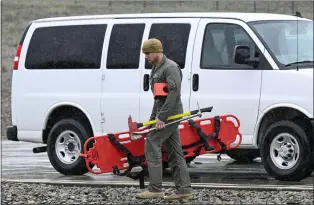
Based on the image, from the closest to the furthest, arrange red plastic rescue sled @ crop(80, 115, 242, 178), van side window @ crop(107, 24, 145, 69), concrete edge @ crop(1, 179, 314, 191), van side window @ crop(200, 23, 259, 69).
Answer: concrete edge @ crop(1, 179, 314, 191)
red plastic rescue sled @ crop(80, 115, 242, 178)
van side window @ crop(200, 23, 259, 69)
van side window @ crop(107, 24, 145, 69)

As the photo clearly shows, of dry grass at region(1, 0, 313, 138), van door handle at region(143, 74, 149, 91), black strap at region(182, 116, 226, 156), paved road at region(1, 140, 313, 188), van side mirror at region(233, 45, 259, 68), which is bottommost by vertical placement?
paved road at region(1, 140, 313, 188)

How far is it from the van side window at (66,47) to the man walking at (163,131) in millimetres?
3314

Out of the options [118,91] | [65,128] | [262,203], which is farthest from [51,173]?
[262,203]

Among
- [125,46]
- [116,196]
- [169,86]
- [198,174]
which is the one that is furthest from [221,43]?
[116,196]

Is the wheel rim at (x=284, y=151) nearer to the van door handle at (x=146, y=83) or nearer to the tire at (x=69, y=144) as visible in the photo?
the van door handle at (x=146, y=83)

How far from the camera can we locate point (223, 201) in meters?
11.5

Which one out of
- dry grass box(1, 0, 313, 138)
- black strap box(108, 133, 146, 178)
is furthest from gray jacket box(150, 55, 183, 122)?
dry grass box(1, 0, 313, 138)

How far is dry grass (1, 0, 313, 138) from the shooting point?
112 ft

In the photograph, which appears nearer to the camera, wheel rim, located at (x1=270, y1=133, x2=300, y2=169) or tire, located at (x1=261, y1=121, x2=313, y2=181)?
tire, located at (x1=261, y1=121, x2=313, y2=181)

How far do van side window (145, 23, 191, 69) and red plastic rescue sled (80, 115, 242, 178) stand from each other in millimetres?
1328

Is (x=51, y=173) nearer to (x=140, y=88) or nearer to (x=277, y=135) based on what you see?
(x=140, y=88)

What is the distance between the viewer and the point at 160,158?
11.7 metres

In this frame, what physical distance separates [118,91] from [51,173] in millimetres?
1769

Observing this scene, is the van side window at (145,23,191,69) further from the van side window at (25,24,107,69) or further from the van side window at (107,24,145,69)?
the van side window at (25,24,107,69)
